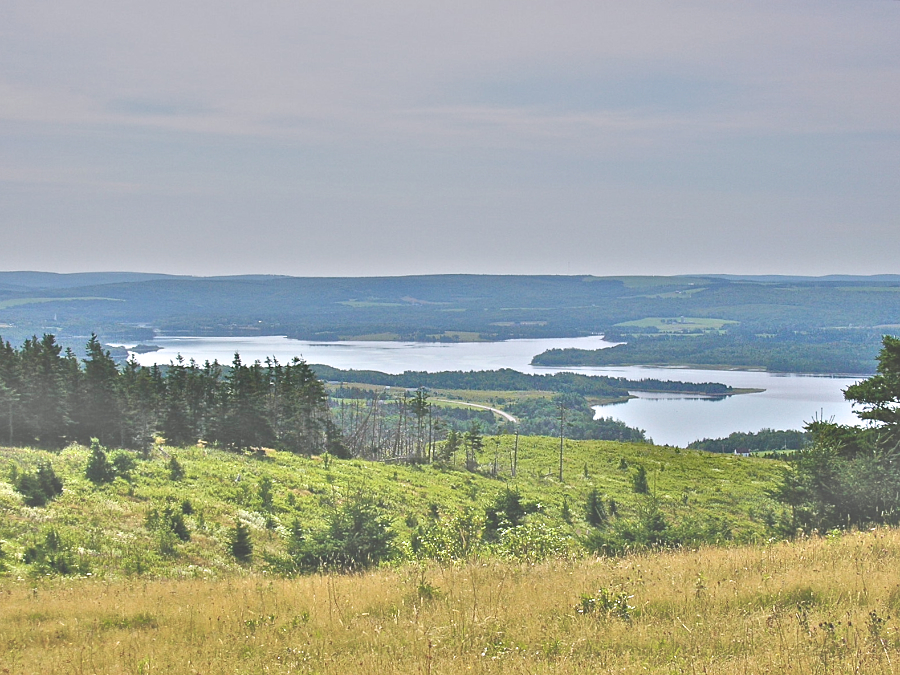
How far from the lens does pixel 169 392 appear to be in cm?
4631

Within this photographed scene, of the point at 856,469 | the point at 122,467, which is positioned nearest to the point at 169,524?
the point at 122,467

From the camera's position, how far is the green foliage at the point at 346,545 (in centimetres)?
1241

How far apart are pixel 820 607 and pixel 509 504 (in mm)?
16196

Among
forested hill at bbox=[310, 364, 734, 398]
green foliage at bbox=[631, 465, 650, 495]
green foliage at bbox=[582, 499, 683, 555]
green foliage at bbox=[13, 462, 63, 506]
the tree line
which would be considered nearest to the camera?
green foliage at bbox=[582, 499, 683, 555]

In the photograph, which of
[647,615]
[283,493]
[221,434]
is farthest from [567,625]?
[221,434]

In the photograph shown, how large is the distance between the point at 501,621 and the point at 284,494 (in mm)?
23644

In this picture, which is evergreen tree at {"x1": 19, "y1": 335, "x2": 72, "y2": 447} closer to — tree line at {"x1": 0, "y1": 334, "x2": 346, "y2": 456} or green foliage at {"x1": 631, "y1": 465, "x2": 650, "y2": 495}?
tree line at {"x1": 0, "y1": 334, "x2": 346, "y2": 456}

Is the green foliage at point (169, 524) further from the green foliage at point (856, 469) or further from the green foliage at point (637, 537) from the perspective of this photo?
the green foliage at point (856, 469)

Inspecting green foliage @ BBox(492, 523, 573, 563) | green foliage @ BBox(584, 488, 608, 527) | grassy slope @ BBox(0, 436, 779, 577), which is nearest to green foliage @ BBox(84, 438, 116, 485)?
grassy slope @ BBox(0, 436, 779, 577)

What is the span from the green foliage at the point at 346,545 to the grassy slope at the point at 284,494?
101 inches

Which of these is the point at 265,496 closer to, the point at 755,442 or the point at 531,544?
the point at 531,544

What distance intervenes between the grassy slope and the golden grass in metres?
5.48

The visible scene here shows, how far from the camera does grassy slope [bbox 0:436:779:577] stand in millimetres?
17156

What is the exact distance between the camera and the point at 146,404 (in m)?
40.7
